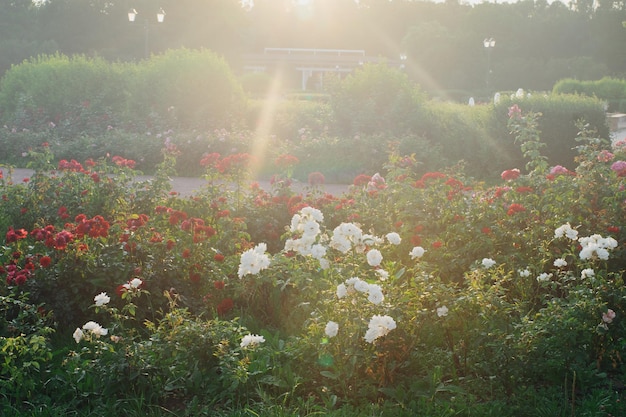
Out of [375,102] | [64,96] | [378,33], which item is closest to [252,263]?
[375,102]

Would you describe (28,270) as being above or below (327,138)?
above

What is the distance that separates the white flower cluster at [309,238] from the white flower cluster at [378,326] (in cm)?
61

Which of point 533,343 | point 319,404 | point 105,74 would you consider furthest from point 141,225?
point 105,74

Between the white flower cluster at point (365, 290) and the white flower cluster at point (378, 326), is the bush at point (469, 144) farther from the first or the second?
the white flower cluster at point (378, 326)

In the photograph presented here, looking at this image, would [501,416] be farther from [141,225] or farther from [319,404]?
[141,225]

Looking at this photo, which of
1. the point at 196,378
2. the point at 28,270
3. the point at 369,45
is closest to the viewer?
the point at 196,378

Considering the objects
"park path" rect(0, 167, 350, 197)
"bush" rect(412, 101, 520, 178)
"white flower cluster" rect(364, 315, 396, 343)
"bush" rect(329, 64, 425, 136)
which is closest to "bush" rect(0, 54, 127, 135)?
"park path" rect(0, 167, 350, 197)


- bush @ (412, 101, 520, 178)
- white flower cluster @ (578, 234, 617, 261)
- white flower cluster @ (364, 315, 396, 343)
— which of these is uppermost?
white flower cluster @ (578, 234, 617, 261)

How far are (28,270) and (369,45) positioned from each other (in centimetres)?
7401

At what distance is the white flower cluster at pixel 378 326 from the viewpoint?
3.19m

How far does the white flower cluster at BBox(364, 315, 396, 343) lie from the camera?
3189 mm

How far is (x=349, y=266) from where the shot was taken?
12.8 feet

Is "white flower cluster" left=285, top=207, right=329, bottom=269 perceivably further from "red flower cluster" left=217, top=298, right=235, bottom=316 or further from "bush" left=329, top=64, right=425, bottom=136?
"bush" left=329, top=64, right=425, bottom=136

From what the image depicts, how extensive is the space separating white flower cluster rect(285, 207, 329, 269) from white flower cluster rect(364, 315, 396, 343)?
613 millimetres
